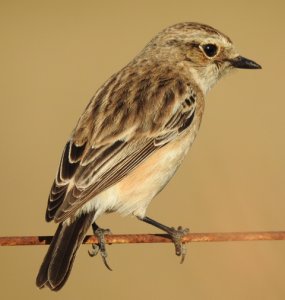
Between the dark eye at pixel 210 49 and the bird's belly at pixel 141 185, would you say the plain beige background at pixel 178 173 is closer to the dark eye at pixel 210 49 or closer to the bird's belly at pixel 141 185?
the dark eye at pixel 210 49

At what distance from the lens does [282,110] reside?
9.77m

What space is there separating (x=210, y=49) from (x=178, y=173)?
2.65 meters

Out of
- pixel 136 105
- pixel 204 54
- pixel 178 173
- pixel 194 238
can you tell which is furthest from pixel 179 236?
pixel 178 173

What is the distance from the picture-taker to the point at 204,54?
632 centimetres

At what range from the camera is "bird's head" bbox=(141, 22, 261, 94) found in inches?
247

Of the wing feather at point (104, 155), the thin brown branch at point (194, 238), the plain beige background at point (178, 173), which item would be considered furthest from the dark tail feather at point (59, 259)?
the plain beige background at point (178, 173)

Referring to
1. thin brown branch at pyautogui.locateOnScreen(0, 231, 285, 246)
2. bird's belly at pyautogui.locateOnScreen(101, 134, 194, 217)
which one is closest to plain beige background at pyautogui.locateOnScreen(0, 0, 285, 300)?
bird's belly at pyautogui.locateOnScreen(101, 134, 194, 217)

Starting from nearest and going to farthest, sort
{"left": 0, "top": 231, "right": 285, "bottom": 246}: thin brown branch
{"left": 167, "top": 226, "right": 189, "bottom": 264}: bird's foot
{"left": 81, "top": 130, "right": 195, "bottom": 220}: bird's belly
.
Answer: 1. {"left": 0, "top": 231, "right": 285, "bottom": 246}: thin brown branch
2. {"left": 81, "top": 130, "right": 195, "bottom": 220}: bird's belly
3. {"left": 167, "top": 226, "right": 189, "bottom": 264}: bird's foot

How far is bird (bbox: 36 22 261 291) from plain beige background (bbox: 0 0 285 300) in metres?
0.87

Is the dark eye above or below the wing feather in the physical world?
above

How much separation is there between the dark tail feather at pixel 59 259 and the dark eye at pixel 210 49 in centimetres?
227

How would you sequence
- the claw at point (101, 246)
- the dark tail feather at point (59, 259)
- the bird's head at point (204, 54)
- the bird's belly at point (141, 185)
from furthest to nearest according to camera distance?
the bird's head at point (204, 54)
the bird's belly at point (141, 185)
the claw at point (101, 246)
the dark tail feather at point (59, 259)

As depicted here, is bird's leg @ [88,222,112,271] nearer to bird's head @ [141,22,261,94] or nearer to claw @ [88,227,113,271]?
claw @ [88,227,113,271]

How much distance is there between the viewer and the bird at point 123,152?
4648mm
